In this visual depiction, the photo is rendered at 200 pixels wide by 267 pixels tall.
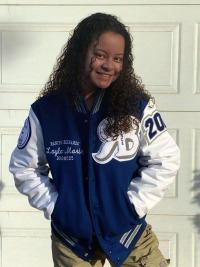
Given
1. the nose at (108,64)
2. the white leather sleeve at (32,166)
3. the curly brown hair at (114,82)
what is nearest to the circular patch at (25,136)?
the white leather sleeve at (32,166)

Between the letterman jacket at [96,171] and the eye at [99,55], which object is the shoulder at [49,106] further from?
the eye at [99,55]

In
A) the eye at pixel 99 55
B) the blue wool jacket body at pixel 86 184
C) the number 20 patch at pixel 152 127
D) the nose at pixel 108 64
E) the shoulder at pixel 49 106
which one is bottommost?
the blue wool jacket body at pixel 86 184

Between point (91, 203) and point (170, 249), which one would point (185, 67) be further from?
point (91, 203)

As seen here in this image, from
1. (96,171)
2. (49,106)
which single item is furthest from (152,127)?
(49,106)

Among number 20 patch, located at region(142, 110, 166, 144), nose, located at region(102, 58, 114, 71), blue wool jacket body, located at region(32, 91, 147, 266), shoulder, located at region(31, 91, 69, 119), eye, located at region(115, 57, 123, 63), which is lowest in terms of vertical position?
blue wool jacket body, located at region(32, 91, 147, 266)

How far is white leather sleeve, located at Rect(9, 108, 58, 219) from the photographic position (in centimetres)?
235

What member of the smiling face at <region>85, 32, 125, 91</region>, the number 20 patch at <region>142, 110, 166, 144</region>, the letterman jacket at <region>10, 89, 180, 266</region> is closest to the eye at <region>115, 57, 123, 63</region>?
the smiling face at <region>85, 32, 125, 91</region>

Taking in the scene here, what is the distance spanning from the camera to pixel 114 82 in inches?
91.2

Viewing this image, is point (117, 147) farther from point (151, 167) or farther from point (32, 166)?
point (32, 166)

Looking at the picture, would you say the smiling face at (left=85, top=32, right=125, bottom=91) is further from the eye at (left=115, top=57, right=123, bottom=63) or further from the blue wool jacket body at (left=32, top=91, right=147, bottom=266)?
the blue wool jacket body at (left=32, top=91, right=147, bottom=266)

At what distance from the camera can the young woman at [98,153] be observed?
2229 millimetres

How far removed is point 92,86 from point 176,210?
5.19ft

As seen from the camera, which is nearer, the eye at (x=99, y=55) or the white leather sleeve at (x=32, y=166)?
the eye at (x=99, y=55)

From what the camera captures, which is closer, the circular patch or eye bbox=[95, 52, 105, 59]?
eye bbox=[95, 52, 105, 59]
